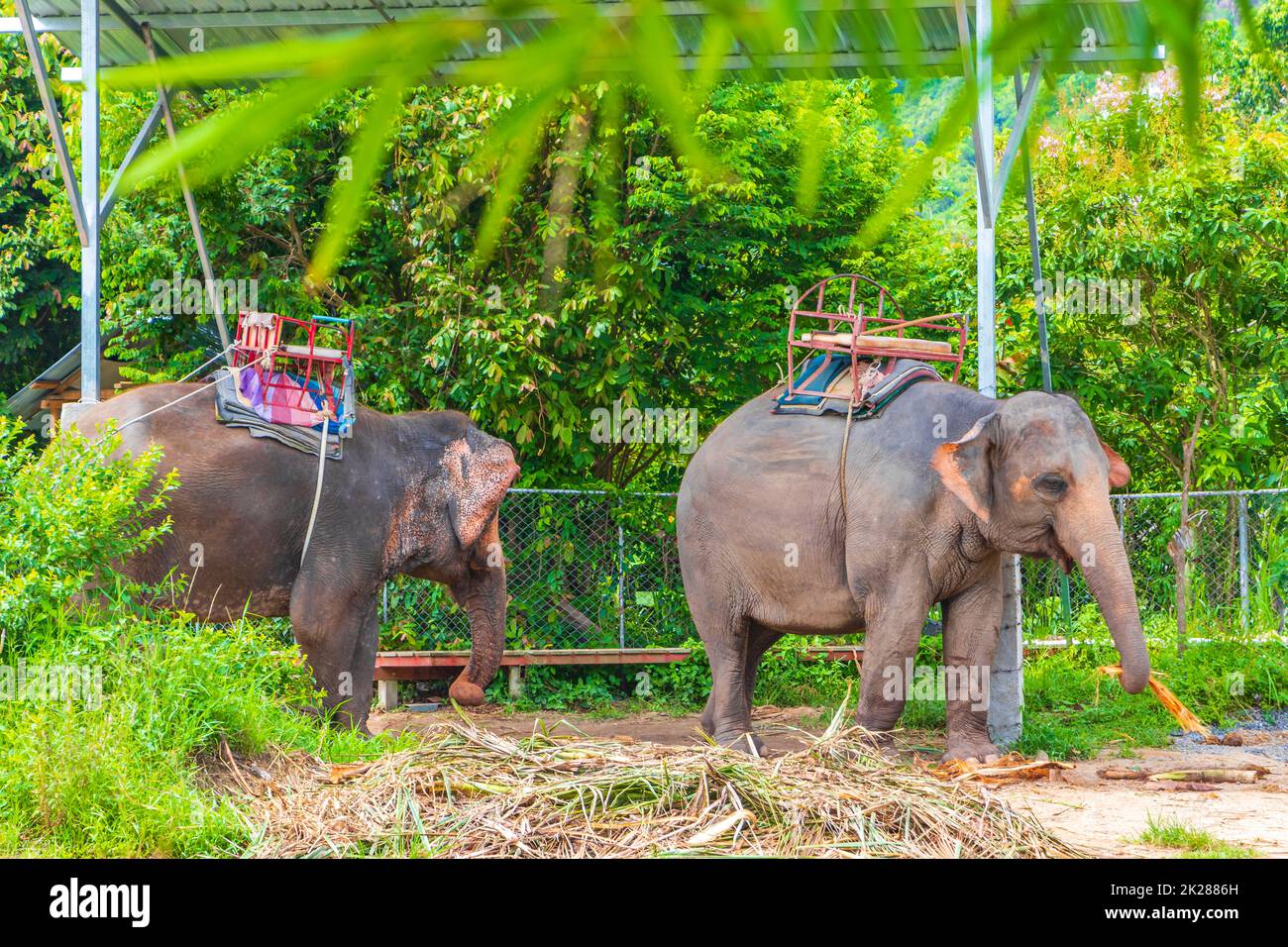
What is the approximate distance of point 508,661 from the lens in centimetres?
1020

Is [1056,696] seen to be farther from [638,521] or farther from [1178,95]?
[1178,95]

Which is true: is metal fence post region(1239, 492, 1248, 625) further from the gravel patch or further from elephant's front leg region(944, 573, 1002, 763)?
elephant's front leg region(944, 573, 1002, 763)

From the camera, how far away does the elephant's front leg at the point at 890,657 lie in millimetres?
7301

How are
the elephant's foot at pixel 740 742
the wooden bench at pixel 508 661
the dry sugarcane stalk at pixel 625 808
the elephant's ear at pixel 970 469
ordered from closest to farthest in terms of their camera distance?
the dry sugarcane stalk at pixel 625 808
the elephant's ear at pixel 970 469
the elephant's foot at pixel 740 742
the wooden bench at pixel 508 661

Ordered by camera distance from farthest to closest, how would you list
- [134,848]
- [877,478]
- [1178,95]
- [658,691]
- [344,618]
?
[658,691] → [344,618] → [877,478] → [134,848] → [1178,95]

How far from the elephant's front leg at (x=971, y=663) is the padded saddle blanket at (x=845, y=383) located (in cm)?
112

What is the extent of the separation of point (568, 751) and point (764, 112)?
22.1ft

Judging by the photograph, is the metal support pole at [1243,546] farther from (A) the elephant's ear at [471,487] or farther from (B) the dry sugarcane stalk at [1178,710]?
(A) the elephant's ear at [471,487]

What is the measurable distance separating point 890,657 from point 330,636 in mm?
3036

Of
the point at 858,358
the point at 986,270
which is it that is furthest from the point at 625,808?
the point at 986,270

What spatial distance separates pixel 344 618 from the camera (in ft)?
26.0

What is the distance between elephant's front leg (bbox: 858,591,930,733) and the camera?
730 cm

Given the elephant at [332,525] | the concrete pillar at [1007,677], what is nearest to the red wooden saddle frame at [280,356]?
the elephant at [332,525]
